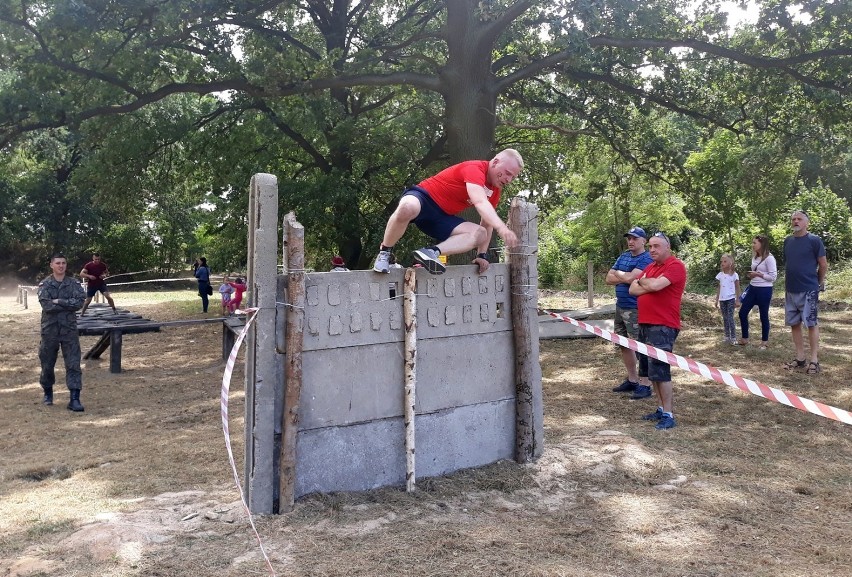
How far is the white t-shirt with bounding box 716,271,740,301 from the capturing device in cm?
1212

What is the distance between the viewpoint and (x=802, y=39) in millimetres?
11719

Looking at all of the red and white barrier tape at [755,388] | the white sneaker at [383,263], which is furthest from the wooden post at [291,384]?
the red and white barrier tape at [755,388]

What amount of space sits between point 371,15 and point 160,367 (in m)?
9.75

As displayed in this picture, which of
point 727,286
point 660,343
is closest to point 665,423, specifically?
point 660,343

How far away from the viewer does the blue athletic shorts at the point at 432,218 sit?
5.52 metres

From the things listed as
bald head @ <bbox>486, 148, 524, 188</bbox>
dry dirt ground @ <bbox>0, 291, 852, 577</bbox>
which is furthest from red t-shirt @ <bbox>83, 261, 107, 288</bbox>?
bald head @ <bbox>486, 148, 524, 188</bbox>

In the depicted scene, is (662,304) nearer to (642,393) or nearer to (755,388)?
(642,393)

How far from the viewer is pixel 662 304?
7.22m

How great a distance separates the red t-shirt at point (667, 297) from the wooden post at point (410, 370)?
285 centimetres

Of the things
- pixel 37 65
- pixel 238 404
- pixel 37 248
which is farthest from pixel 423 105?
pixel 37 248

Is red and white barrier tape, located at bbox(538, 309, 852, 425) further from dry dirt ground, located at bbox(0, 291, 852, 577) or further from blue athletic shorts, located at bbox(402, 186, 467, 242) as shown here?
blue athletic shorts, located at bbox(402, 186, 467, 242)

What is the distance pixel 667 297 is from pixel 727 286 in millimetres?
5542

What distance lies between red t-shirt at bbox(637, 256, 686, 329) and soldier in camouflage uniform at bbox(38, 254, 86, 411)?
6529mm

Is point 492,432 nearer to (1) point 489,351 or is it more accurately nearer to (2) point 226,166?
(1) point 489,351
